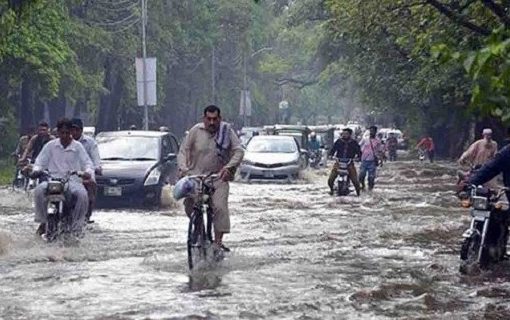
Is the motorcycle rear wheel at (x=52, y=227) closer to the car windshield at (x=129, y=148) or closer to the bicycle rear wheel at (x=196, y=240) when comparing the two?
the bicycle rear wheel at (x=196, y=240)

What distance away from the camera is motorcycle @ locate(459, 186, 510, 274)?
1199cm

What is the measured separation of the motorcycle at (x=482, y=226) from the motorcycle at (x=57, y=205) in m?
5.04

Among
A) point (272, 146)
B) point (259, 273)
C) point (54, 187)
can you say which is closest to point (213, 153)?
point (259, 273)

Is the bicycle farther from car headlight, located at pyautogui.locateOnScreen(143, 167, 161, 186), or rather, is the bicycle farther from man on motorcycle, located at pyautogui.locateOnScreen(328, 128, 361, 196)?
man on motorcycle, located at pyautogui.locateOnScreen(328, 128, 361, 196)

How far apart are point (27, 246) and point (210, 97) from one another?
192ft

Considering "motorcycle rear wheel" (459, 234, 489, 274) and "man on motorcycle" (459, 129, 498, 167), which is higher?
"man on motorcycle" (459, 129, 498, 167)

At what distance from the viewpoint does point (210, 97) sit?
72.2 metres

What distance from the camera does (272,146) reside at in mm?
34375

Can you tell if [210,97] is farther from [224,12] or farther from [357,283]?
[357,283]

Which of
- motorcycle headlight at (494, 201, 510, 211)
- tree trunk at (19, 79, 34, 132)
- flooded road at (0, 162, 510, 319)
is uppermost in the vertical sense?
tree trunk at (19, 79, 34, 132)

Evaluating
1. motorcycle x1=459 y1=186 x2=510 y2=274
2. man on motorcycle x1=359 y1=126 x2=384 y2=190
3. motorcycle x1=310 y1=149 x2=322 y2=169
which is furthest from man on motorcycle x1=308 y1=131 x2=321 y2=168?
motorcycle x1=459 y1=186 x2=510 y2=274

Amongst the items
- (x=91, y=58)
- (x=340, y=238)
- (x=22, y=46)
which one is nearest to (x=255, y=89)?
(x=91, y=58)

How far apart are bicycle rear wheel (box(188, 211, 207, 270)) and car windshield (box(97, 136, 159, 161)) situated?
10.4 meters

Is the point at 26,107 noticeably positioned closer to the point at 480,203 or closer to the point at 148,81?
the point at 148,81
